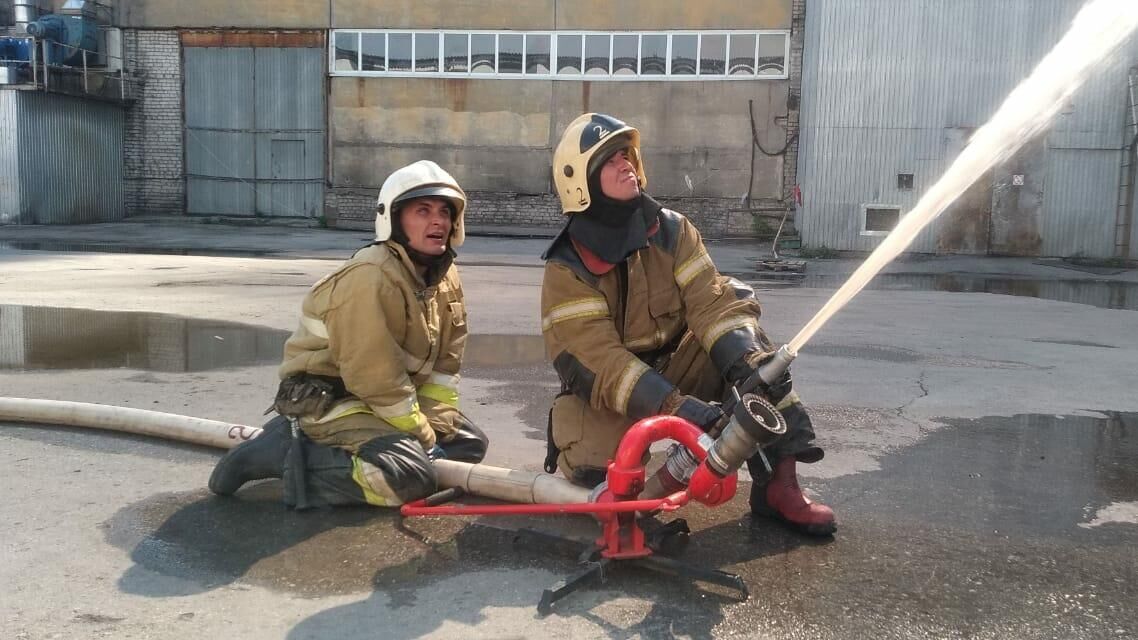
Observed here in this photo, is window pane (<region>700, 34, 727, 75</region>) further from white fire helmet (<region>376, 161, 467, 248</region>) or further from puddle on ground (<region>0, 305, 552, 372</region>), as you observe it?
white fire helmet (<region>376, 161, 467, 248</region>)

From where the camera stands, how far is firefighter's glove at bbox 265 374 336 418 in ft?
11.4

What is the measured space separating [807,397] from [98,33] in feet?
79.9

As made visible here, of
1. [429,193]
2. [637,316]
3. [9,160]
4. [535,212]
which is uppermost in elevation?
[9,160]

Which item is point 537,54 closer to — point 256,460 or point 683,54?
point 683,54

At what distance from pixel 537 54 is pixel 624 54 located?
2.16 metres

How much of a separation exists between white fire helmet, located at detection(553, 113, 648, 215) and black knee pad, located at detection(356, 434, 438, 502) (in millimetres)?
1058

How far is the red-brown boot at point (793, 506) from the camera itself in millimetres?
3242

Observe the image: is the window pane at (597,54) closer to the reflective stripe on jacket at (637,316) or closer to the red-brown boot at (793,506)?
the reflective stripe on jacket at (637,316)

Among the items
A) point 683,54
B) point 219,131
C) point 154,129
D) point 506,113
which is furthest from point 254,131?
point 683,54

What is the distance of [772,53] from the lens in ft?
74.4

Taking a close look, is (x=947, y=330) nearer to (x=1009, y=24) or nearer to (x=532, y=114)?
(x=1009, y=24)

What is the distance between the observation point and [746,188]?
916 inches

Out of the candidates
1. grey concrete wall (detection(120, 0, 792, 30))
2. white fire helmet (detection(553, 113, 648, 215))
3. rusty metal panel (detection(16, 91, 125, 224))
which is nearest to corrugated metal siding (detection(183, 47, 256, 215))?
grey concrete wall (detection(120, 0, 792, 30))

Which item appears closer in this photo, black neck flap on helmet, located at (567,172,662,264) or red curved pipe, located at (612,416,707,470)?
red curved pipe, located at (612,416,707,470)
